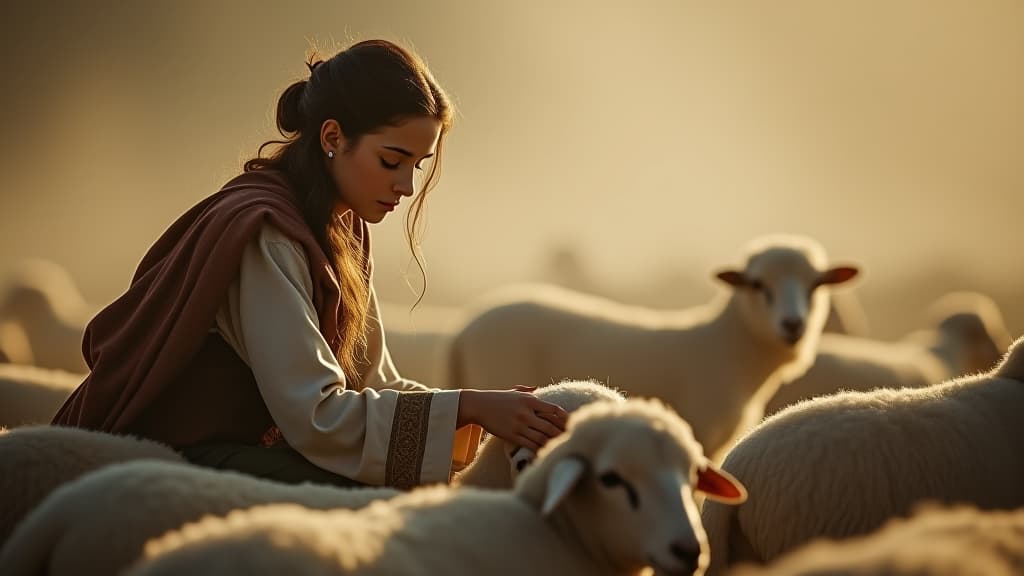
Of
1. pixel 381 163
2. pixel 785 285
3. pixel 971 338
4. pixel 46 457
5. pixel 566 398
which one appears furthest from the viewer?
pixel 971 338

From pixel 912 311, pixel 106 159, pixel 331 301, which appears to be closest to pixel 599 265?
pixel 912 311

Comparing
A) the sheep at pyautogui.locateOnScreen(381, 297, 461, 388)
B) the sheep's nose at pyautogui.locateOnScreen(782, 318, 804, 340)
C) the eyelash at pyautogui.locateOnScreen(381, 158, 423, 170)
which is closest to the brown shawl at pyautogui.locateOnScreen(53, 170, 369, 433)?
the eyelash at pyautogui.locateOnScreen(381, 158, 423, 170)

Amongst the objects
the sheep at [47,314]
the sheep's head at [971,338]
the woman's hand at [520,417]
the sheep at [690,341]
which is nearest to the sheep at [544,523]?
the woman's hand at [520,417]

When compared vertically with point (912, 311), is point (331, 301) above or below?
above

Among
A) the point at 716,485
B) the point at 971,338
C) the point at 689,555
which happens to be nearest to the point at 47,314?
the point at 971,338

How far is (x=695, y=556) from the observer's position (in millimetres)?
2484

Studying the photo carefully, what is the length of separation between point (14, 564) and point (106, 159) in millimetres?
26835

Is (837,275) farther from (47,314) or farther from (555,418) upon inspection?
(47,314)

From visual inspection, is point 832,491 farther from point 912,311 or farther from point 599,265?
point 912,311

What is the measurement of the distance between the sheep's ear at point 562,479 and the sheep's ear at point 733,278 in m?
4.33

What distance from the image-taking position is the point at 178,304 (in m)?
3.40

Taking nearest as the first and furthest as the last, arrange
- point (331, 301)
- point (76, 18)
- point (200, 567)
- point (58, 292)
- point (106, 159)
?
point (200, 567) → point (331, 301) → point (58, 292) → point (106, 159) → point (76, 18)

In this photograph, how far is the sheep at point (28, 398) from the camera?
5.83m

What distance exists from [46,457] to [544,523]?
1.22 meters
